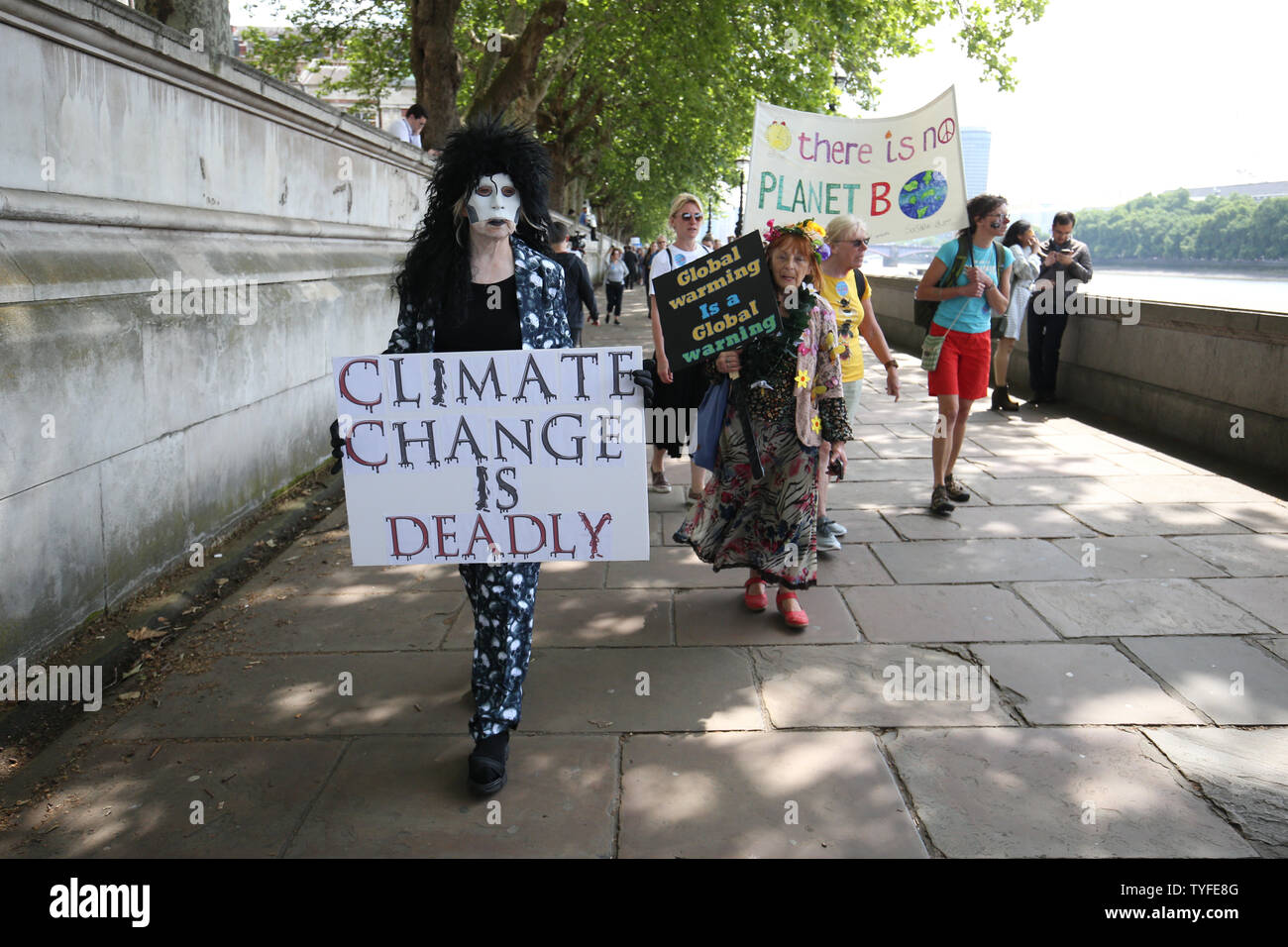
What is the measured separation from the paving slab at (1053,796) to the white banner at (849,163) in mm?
5315

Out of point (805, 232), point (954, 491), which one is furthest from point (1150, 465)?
point (805, 232)

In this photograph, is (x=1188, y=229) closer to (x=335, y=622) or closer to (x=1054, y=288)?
(x=1054, y=288)

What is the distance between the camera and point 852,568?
5633 millimetres

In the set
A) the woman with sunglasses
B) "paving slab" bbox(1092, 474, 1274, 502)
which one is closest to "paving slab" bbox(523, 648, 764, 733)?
the woman with sunglasses

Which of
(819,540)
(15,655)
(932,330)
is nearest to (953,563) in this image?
(819,540)

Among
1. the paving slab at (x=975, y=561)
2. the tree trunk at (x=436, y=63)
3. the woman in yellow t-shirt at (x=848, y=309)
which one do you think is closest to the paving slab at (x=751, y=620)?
the paving slab at (x=975, y=561)

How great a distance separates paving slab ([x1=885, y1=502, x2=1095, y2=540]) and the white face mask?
367cm

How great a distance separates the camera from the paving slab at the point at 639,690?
149 inches

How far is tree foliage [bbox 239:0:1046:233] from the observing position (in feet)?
50.8

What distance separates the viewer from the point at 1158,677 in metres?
4.07

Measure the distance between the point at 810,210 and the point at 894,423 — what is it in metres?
2.78

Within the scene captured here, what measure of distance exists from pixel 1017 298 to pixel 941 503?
502 centimetres

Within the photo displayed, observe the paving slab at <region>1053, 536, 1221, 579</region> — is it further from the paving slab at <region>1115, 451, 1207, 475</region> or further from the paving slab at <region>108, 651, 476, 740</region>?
the paving slab at <region>108, 651, 476, 740</region>

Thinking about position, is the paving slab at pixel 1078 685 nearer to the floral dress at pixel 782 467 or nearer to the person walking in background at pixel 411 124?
the floral dress at pixel 782 467
